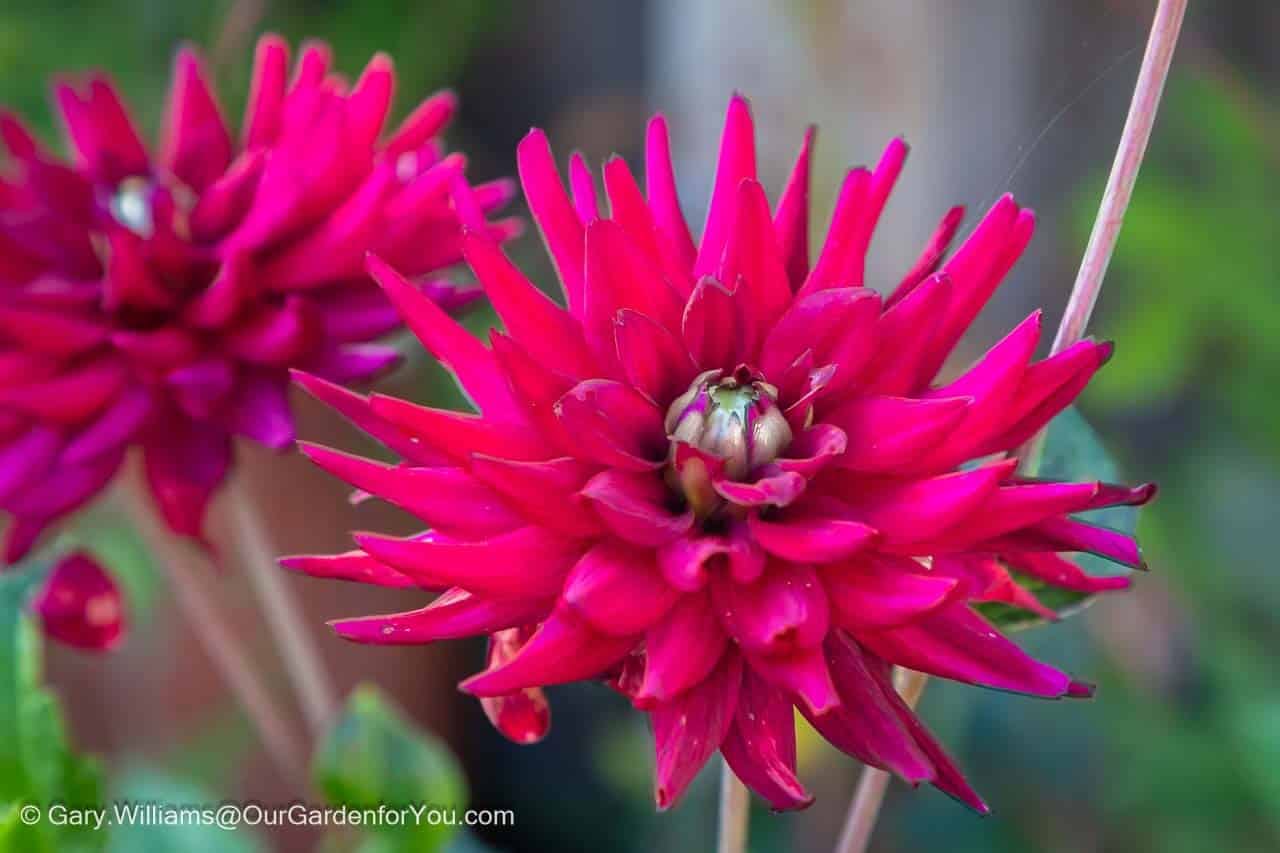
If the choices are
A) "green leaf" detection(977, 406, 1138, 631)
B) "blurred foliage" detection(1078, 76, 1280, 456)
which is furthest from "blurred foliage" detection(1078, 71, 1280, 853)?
"green leaf" detection(977, 406, 1138, 631)

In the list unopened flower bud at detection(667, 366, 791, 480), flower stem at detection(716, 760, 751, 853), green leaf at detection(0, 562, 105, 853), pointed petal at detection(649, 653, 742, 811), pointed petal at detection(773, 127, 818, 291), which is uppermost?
pointed petal at detection(773, 127, 818, 291)

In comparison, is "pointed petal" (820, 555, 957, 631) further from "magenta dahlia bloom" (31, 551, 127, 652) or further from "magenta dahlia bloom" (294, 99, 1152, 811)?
"magenta dahlia bloom" (31, 551, 127, 652)

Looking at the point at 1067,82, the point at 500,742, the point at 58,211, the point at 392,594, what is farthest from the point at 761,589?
the point at 500,742

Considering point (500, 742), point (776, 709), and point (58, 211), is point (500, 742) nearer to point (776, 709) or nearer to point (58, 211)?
point (58, 211)

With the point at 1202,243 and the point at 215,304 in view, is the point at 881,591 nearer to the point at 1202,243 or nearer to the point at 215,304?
the point at 215,304

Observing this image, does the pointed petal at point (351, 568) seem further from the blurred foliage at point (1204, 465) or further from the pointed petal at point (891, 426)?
the blurred foliage at point (1204, 465)

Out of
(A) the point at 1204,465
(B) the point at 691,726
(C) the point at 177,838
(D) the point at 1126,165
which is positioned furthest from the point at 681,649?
(A) the point at 1204,465

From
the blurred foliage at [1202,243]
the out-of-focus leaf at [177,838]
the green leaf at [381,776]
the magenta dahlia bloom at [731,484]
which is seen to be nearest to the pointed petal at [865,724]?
the magenta dahlia bloom at [731,484]
